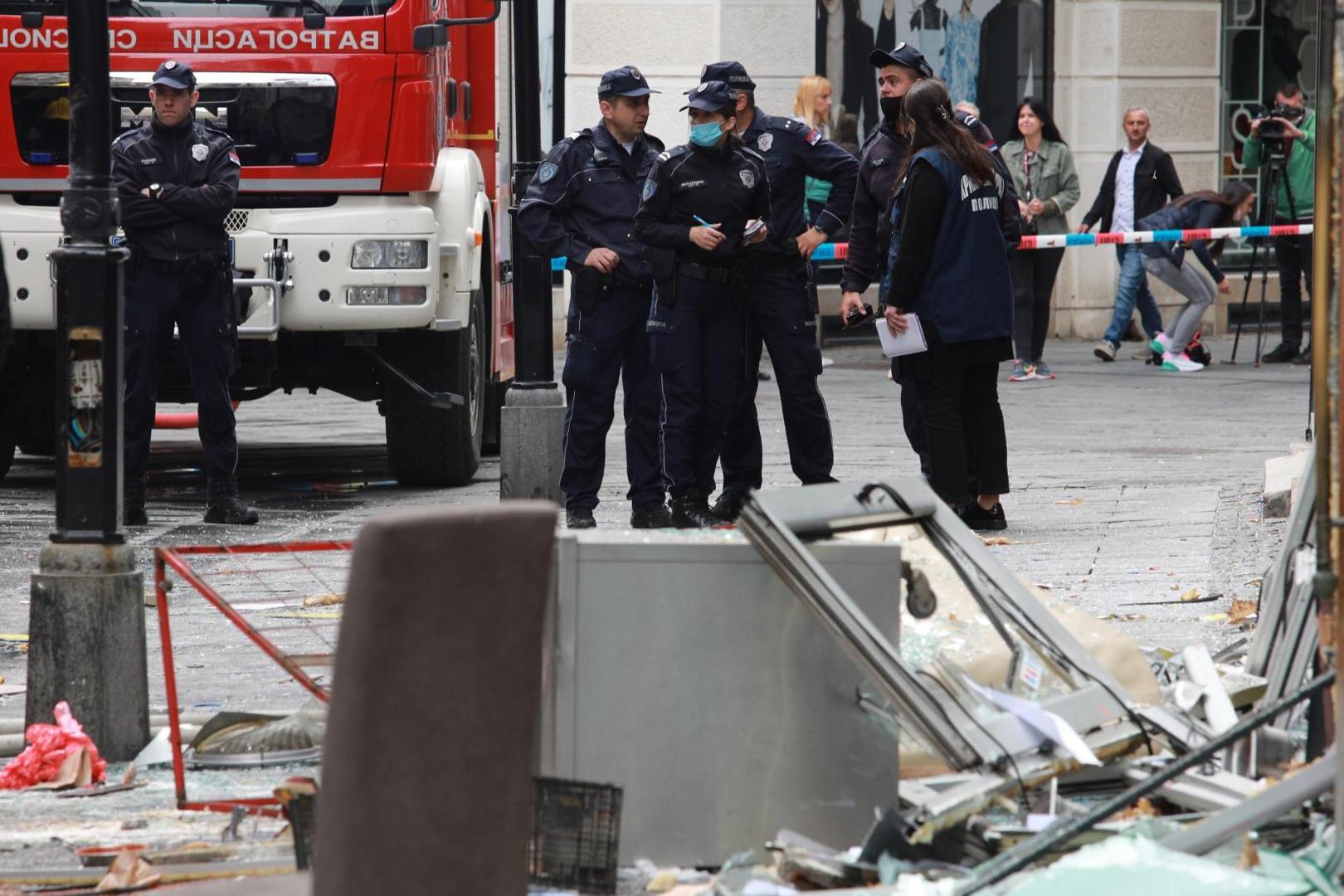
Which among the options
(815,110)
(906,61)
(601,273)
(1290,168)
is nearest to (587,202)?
(601,273)

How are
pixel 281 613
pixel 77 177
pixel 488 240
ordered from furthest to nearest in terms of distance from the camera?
1. pixel 488 240
2. pixel 281 613
3. pixel 77 177

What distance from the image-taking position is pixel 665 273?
894 centimetres

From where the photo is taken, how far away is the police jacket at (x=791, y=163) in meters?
9.35

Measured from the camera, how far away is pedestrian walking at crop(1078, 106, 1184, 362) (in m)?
17.3

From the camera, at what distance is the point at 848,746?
4.29m

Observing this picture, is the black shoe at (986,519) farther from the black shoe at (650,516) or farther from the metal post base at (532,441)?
the metal post base at (532,441)

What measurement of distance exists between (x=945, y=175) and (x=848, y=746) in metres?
4.67

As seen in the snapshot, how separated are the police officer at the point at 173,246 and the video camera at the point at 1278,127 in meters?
9.43

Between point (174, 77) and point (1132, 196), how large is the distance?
972cm

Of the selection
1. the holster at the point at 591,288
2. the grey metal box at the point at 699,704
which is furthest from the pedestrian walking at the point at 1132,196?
the grey metal box at the point at 699,704

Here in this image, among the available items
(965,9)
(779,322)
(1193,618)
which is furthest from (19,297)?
(965,9)

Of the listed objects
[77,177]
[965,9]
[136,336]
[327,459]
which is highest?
[965,9]

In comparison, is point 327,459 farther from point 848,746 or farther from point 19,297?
point 848,746

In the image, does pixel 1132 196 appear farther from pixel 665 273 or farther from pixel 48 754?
pixel 48 754
